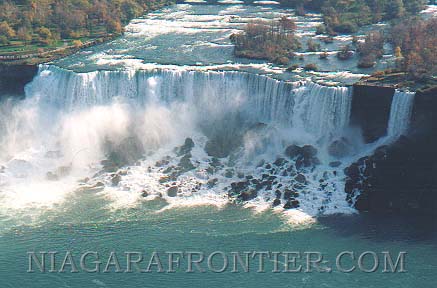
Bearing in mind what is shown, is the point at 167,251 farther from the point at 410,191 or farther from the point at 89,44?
the point at 89,44

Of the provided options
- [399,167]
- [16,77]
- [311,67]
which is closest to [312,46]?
[311,67]

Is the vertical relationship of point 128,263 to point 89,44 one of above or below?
below

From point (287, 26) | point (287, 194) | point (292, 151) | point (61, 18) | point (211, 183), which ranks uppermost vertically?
point (287, 26)

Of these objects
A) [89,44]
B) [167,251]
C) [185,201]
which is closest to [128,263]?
[167,251]

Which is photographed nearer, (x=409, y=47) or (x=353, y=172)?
(x=353, y=172)

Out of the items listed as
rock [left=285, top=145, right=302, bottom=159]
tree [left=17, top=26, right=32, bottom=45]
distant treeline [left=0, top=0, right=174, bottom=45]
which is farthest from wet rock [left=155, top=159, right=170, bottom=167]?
tree [left=17, top=26, right=32, bottom=45]

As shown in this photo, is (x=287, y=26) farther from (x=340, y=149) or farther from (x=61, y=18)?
(x=61, y=18)
